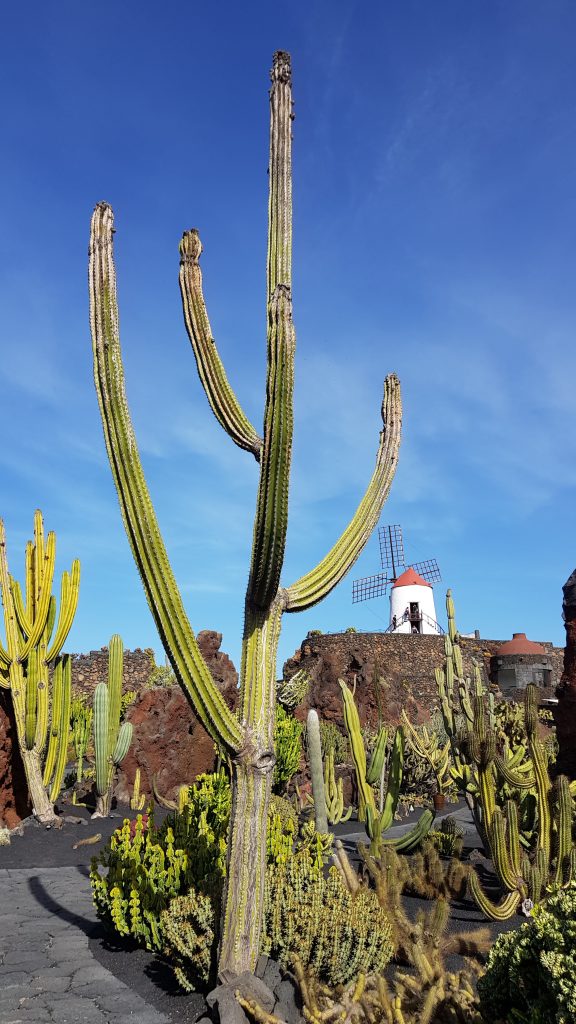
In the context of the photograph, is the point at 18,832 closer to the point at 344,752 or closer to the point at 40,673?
the point at 40,673

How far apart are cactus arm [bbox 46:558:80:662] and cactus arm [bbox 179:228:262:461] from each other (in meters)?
6.70

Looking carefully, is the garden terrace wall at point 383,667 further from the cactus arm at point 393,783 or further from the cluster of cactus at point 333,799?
the cactus arm at point 393,783

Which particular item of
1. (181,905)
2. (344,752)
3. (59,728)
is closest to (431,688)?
(344,752)

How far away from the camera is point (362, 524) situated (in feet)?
16.3

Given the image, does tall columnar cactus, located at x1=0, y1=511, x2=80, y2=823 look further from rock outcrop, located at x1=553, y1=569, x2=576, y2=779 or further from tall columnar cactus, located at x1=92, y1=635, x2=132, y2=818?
rock outcrop, located at x1=553, y1=569, x2=576, y2=779

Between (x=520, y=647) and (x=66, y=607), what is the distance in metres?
27.9

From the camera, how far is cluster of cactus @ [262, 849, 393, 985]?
4262mm

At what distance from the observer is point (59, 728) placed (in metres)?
10.3

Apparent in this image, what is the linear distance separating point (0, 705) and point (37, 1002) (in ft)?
20.7

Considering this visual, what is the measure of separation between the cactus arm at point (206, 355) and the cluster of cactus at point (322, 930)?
280 centimetres

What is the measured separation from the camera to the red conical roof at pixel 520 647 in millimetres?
33188

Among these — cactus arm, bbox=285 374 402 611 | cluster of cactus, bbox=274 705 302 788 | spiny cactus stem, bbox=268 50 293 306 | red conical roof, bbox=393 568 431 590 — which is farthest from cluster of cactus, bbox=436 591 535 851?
red conical roof, bbox=393 568 431 590

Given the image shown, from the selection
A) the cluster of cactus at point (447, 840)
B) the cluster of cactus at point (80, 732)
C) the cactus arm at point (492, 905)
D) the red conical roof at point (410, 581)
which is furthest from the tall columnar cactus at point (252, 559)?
the red conical roof at point (410, 581)

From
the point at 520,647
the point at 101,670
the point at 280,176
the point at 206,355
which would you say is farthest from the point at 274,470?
the point at 520,647
